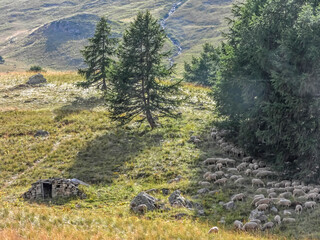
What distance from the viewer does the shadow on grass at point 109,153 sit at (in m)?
22.2

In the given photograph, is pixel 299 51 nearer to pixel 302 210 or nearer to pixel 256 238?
pixel 302 210

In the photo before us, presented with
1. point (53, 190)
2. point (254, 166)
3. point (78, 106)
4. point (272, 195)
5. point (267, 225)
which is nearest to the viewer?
point (267, 225)

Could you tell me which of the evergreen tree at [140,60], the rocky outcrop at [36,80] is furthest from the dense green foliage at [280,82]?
the rocky outcrop at [36,80]

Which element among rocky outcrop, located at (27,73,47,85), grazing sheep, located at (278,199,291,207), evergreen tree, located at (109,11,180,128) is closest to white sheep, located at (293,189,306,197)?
grazing sheep, located at (278,199,291,207)

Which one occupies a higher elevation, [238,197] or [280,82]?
[280,82]

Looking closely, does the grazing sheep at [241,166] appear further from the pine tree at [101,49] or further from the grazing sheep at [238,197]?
the pine tree at [101,49]

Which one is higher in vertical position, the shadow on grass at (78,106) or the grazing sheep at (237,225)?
the shadow on grass at (78,106)

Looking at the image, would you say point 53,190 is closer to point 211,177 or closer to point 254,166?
point 211,177

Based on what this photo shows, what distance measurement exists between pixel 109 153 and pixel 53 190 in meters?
7.73

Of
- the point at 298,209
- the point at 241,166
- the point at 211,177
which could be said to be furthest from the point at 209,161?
the point at 298,209

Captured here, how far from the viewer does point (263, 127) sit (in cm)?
2394

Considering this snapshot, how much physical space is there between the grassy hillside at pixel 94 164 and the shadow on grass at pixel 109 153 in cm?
7

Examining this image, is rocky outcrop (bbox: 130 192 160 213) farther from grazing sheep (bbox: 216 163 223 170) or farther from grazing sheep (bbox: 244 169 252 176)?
grazing sheep (bbox: 244 169 252 176)

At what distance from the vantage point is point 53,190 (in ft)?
62.2
